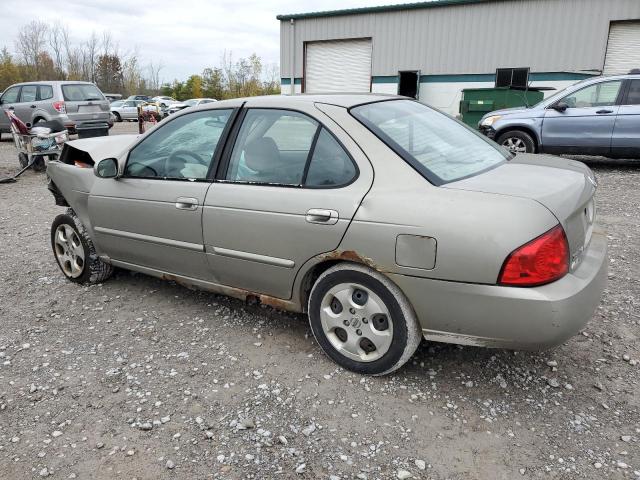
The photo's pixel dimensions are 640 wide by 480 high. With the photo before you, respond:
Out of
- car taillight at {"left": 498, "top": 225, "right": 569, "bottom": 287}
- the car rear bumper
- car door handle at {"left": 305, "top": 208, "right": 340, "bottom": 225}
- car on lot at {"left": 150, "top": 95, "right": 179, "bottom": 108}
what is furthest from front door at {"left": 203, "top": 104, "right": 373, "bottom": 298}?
car on lot at {"left": 150, "top": 95, "right": 179, "bottom": 108}

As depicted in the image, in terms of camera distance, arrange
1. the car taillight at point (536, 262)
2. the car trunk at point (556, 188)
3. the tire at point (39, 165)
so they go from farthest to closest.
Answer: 1. the tire at point (39, 165)
2. the car trunk at point (556, 188)
3. the car taillight at point (536, 262)

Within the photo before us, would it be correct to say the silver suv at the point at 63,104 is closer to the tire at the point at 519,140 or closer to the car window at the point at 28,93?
the car window at the point at 28,93

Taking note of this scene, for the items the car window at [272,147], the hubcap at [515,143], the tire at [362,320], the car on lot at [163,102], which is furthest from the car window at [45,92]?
the car on lot at [163,102]

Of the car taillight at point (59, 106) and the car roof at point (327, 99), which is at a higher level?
the car roof at point (327, 99)

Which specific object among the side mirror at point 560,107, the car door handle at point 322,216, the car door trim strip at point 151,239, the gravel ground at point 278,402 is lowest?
the gravel ground at point 278,402

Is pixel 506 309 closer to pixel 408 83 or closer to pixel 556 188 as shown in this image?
pixel 556 188

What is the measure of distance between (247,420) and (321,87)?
21.6 meters

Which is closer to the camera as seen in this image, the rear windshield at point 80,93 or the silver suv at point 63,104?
the silver suv at point 63,104

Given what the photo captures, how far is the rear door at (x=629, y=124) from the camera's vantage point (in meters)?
8.57

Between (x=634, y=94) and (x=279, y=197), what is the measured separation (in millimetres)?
8339

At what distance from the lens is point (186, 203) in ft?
10.8

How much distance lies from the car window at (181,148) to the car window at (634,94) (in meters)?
8.14

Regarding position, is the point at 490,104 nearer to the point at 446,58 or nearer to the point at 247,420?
the point at 446,58

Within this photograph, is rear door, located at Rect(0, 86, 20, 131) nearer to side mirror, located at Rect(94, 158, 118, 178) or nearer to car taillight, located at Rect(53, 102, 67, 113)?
car taillight, located at Rect(53, 102, 67, 113)
